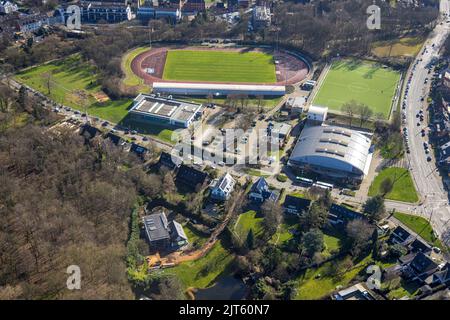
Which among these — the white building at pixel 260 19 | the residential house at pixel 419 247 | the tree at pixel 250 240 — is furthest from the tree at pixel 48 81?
the residential house at pixel 419 247

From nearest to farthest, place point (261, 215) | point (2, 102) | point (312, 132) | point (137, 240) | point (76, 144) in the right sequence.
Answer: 1. point (137, 240)
2. point (261, 215)
3. point (76, 144)
4. point (312, 132)
5. point (2, 102)

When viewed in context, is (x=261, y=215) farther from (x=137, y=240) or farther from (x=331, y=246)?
(x=137, y=240)

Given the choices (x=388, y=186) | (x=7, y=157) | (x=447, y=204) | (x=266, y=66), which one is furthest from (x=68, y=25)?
(x=447, y=204)

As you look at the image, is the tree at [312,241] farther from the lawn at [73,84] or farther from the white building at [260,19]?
the white building at [260,19]

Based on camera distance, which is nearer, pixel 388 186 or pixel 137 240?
pixel 137 240

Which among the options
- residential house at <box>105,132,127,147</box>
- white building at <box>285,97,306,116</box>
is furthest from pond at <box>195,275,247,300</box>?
white building at <box>285,97,306,116</box>

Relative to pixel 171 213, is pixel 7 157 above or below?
above
